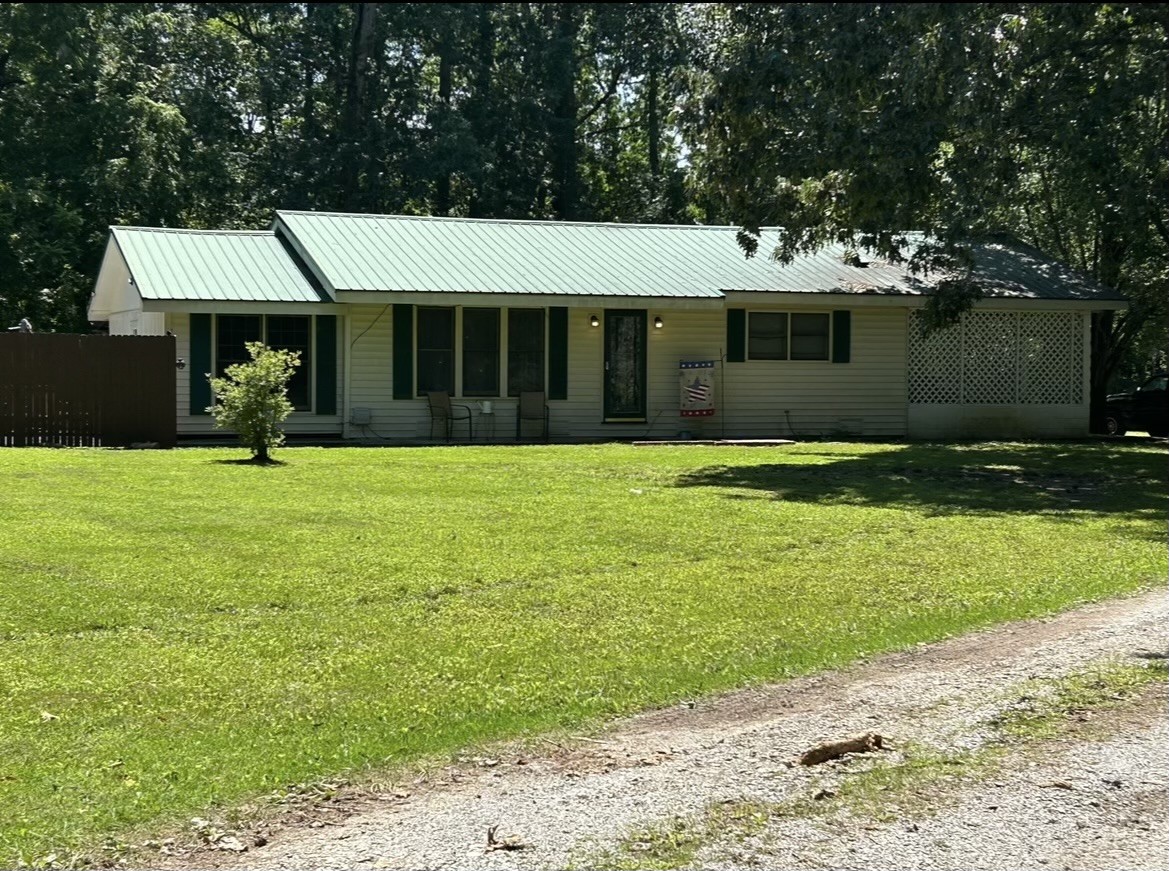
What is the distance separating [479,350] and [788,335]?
5936mm

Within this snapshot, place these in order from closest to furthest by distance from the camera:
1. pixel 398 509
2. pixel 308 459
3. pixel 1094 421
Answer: pixel 398 509 → pixel 308 459 → pixel 1094 421

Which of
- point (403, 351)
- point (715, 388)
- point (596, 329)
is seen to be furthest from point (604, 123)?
point (403, 351)

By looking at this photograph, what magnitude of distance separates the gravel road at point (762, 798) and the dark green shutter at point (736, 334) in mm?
17743

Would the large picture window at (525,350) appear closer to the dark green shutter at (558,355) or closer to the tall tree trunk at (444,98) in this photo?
the dark green shutter at (558,355)

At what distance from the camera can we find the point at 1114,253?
30062 mm

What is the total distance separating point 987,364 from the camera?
25.0 m

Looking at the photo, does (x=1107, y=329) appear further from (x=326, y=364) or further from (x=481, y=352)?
(x=326, y=364)

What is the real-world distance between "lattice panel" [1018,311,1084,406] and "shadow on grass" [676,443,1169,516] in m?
4.56

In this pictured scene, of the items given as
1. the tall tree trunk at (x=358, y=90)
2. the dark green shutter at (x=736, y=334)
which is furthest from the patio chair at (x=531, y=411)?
the tall tree trunk at (x=358, y=90)

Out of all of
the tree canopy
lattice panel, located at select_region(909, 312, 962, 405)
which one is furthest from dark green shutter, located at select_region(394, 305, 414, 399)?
lattice panel, located at select_region(909, 312, 962, 405)

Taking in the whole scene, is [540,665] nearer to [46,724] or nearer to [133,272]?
[46,724]

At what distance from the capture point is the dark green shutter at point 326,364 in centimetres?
2128

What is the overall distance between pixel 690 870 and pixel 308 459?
13576mm

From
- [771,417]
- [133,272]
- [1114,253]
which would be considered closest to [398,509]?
[133,272]
